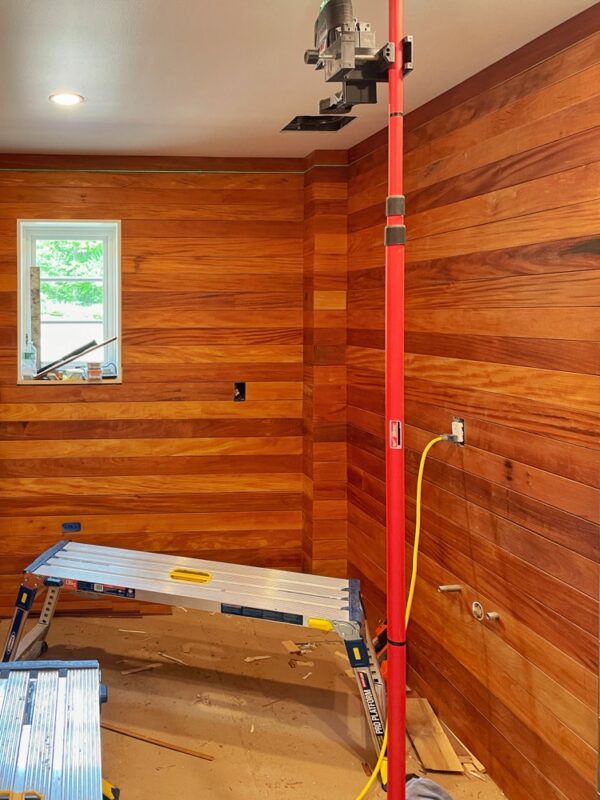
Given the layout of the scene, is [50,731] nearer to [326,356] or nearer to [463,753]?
[463,753]

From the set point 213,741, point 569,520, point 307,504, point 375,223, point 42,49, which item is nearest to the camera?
point 569,520

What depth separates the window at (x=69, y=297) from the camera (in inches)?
161

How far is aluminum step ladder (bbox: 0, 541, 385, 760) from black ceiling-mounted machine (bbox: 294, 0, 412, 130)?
1845 mm

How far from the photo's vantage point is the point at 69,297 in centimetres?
417

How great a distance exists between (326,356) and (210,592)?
1.41 meters

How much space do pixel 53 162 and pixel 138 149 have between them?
457 millimetres

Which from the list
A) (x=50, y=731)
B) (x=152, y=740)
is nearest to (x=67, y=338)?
(x=152, y=740)

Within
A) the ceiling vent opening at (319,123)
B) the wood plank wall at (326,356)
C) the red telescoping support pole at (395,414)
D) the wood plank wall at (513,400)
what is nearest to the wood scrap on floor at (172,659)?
the wood plank wall at (326,356)

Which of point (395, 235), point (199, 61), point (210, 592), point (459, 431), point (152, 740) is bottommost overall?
point (152, 740)

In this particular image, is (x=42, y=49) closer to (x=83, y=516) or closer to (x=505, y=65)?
(x=505, y=65)

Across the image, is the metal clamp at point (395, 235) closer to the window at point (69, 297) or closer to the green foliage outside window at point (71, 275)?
the window at point (69, 297)

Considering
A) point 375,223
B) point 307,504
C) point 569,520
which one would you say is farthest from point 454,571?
point 375,223

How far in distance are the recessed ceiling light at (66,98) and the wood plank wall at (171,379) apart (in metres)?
0.97

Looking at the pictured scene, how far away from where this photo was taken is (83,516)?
4.14 metres
